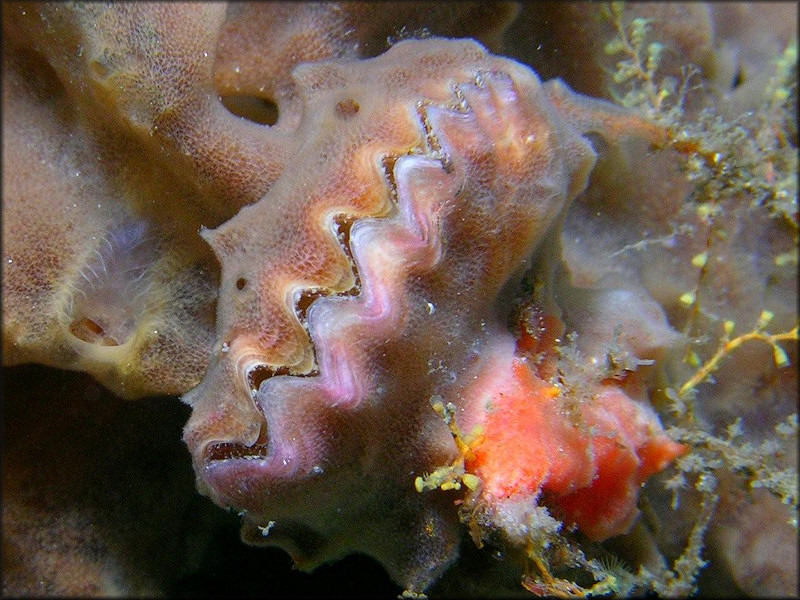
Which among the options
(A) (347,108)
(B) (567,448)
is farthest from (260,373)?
(B) (567,448)

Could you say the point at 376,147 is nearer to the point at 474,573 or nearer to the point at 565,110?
the point at 565,110

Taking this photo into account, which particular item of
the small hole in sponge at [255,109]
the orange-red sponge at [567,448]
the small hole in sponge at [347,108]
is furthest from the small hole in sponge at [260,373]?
the small hole in sponge at [255,109]

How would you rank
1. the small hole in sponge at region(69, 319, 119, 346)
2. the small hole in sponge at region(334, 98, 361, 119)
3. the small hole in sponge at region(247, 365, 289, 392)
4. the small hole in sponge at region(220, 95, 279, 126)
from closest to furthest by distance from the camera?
the small hole in sponge at region(247, 365, 289, 392) < the small hole in sponge at region(334, 98, 361, 119) < the small hole in sponge at region(69, 319, 119, 346) < the small hole in sponge at region(220, 95, 279, 126)

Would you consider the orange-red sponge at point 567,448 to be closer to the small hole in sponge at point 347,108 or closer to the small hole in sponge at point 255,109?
the small hole in sponge at point 347,108

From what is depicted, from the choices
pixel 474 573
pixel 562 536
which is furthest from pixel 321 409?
pixel 474 573

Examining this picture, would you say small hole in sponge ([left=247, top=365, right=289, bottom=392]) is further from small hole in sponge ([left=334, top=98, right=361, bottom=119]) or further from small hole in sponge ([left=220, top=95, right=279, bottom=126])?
small hole in sponge ([left=220, top=95, right=279, bottom=126])

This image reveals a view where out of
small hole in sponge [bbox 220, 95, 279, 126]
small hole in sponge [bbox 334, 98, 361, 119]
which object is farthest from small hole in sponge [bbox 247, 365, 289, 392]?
small hole in sponge [bbox 220, 95, 279, 126]
